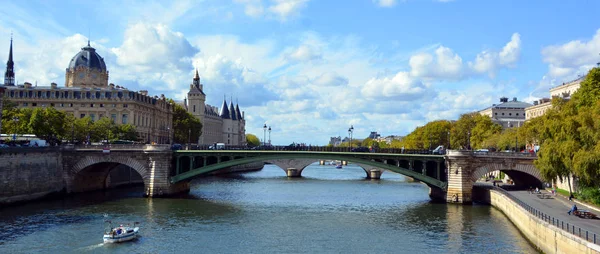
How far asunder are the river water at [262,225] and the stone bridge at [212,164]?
9.31 ft

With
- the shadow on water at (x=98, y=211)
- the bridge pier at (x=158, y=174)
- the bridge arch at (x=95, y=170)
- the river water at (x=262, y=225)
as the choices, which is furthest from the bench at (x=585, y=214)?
the bridge arch at (x=95, y=170)

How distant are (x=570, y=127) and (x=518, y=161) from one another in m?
11.8

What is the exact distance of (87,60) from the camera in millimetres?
130750

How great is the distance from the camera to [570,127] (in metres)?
50.8

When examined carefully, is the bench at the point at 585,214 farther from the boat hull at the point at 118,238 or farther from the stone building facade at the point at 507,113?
the stone building facade at the point at 507,113

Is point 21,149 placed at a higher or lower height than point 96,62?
lower

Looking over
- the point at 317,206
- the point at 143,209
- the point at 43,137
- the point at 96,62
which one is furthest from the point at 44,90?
the point at 317,206

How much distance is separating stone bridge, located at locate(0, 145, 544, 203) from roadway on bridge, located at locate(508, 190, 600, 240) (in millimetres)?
4600

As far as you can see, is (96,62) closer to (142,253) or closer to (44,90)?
(44,90)

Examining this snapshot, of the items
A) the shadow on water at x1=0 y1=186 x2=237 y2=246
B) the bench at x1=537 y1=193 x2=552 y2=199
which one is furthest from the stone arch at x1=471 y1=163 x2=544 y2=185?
the shadow on water at x1=0 y1=186 x2=237 y2=246

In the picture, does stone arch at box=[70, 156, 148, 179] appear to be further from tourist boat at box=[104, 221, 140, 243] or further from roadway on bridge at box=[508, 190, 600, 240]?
roadway on bridge at box=[508, 190, 600, 240]

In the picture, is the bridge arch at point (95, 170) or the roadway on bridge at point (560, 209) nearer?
the roadway on bridge at point (560, 209)

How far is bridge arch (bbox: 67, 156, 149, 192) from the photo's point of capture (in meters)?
69.4

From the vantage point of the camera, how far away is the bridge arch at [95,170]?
6938 cm
